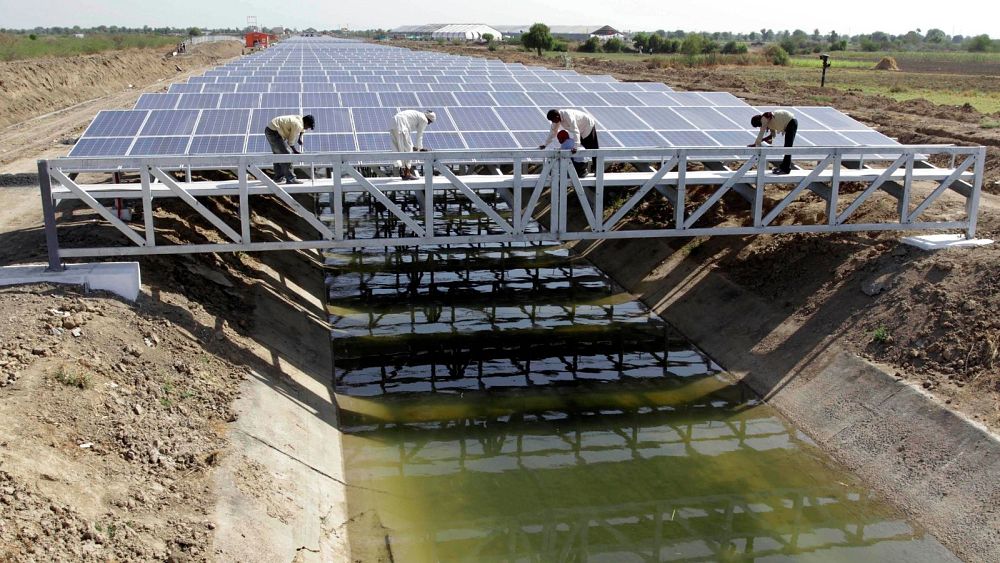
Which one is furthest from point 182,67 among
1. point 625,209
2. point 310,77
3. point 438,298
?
point 625,209

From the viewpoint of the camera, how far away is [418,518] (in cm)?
1241

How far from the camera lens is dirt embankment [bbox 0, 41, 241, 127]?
46.5 m

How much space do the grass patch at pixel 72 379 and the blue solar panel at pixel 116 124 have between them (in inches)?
344

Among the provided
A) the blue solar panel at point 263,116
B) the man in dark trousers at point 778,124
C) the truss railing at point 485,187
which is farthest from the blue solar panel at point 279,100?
the man in dark trousers at point 778,124

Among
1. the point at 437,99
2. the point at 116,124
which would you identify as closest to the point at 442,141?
the point at 116,124

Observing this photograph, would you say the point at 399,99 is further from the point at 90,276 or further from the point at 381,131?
the point at 90,276

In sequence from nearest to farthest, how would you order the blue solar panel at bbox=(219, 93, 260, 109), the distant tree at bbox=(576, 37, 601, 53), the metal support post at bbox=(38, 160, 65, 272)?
the metal support post at bbox=(38, 160, 65, 272)
the blue solar panel at bbox=(219, 93, 260, 109)
the distant tree at bbox=(576, 37, 601, 53)

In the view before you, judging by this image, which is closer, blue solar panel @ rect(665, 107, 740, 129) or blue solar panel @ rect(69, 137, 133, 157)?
blue solar panel @ rect(69, 137, 133, 157)

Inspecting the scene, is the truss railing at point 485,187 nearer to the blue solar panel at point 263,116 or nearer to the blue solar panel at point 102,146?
the blue solar panel at point 102,146

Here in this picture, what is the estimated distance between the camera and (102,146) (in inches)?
720

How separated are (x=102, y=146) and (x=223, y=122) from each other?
3223 mm

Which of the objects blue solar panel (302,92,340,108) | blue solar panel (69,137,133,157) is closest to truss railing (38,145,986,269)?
blue solar panel (69,137,133,157)

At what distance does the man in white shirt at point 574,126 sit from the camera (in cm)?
1731

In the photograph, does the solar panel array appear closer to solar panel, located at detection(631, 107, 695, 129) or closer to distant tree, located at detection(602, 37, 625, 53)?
solar panel, located at detection(631, 107, 695, 129)
